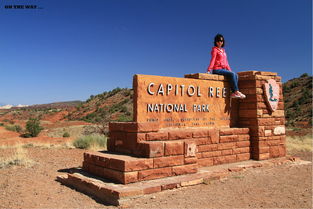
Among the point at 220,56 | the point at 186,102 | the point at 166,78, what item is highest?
the point at 220,56

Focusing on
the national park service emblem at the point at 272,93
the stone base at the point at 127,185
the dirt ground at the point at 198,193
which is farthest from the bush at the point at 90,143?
the national park service emblem at the point at 272,93

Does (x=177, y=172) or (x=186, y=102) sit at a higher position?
(x=186, y=102)

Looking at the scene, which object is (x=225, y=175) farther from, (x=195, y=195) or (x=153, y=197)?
(x=153, y=197)

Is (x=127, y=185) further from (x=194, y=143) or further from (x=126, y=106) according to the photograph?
(x=126, y=106)

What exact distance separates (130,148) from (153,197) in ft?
5.29

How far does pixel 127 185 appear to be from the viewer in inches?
211

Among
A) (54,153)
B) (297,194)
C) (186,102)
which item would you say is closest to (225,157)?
(186,102)

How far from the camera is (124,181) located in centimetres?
537

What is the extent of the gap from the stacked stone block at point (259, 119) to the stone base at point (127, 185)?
1665 mm

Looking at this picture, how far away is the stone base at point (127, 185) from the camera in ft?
16.2

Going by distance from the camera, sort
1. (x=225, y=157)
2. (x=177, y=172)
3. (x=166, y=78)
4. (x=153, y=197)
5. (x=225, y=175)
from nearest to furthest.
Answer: (x=153, y=197) < (x=177, y=172) < (x=225, y=175) < (x=166, y=78) < (x=225, y=157)

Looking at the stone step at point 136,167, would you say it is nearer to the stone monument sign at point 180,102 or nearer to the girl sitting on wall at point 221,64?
the stone monument sign at point 180,102

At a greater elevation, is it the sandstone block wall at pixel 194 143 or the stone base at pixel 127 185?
the sandstone block wall at pixel 194 143

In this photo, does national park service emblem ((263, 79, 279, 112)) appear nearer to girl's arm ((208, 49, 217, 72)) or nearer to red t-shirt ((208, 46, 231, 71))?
red t-shirt ((208, 46, 231, 71))
